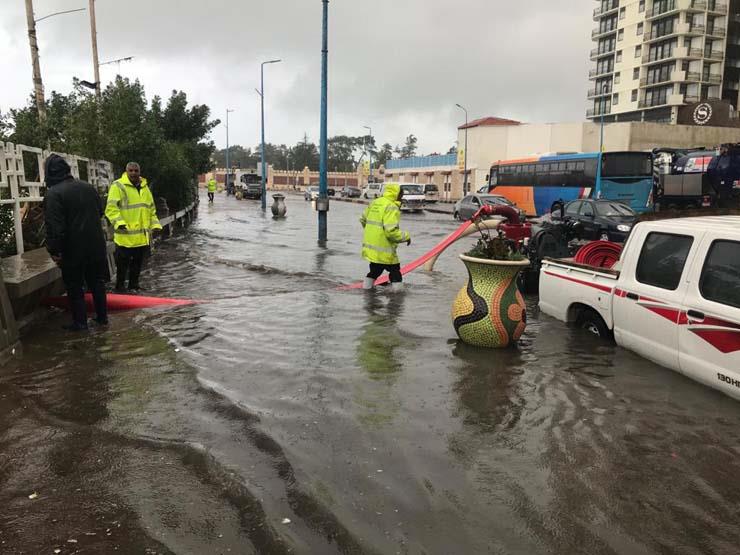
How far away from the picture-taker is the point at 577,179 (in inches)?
1144

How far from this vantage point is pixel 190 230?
71.8 ft

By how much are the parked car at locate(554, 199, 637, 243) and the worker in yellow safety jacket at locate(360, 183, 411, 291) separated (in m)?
9.40

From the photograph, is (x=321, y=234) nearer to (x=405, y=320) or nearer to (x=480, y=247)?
(x=405, y=320)

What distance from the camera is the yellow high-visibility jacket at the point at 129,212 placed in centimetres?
871

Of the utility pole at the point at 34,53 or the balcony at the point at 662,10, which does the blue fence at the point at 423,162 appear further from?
the utility pole at the point at 34,53

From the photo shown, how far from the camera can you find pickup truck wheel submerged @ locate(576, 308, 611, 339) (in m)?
6.50

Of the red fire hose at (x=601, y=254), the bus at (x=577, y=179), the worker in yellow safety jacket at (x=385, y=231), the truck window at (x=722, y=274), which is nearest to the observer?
the truck window at (x=722, y=274)

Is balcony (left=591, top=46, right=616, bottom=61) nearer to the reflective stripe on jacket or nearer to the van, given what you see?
the van

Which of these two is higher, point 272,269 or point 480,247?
point 480,247

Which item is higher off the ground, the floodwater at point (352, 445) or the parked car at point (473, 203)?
the parked car at point (473, 203)

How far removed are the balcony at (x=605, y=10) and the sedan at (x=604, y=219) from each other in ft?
231

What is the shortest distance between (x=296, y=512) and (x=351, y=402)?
163 centimetres

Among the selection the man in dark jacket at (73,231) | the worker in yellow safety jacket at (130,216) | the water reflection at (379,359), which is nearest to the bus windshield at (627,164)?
the water reflection at (379,359)

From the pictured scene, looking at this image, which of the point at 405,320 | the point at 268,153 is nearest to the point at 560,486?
the point at 405,320
